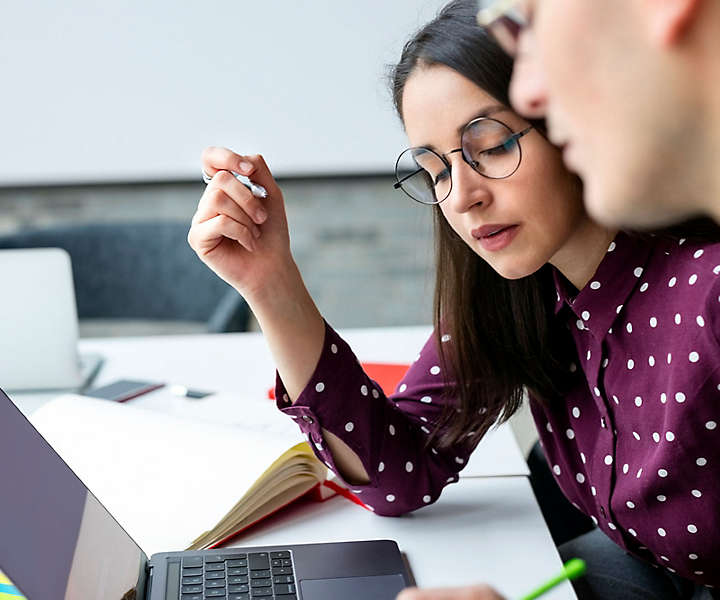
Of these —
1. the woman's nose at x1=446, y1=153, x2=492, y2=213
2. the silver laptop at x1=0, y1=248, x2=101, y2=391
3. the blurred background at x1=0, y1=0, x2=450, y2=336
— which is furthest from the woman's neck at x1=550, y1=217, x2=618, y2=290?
the blurred background at x1=0, y1=0, x2=450, y2=336

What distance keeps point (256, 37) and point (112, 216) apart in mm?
800

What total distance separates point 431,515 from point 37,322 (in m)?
0.77

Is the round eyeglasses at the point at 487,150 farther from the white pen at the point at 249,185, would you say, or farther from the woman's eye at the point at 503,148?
the white pen at the point at 249,185

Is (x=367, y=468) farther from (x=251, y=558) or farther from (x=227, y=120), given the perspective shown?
(x=227, y=120)

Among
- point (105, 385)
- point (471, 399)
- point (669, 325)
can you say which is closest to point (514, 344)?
point (471, 399)

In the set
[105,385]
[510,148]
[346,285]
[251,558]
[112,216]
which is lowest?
[346,285]

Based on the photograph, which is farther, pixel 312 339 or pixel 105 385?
pixel 105 385

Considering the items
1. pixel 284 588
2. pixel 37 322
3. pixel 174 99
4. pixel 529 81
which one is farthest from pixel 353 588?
pixel 174 99

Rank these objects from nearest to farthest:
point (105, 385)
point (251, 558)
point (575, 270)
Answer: point (251, 558)
point (575, 270)
point (105, 385)

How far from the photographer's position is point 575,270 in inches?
43.1

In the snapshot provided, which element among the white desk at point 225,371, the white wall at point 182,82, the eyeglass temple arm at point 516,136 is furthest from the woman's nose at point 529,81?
the white wall at point 182,82

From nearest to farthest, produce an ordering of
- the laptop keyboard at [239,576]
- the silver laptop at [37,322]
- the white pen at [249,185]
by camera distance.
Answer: the laptop keyboard at [239,576]
the white pen at [249,185]
the silver laptop at [37,322]

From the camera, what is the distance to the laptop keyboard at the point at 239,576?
874 mm

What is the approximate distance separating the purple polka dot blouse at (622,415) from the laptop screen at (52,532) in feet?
0.97
